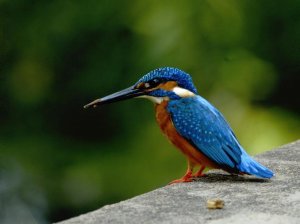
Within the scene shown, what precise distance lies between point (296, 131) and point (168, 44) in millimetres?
995

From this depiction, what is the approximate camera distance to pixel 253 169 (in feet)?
11.4

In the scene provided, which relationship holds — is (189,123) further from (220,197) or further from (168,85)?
(220,197)

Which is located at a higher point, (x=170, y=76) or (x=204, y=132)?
(x=170, y=76)

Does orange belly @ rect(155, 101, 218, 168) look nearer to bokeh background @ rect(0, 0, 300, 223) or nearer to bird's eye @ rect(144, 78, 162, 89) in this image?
bird's eye @ rect(144, 78, 162, 89)

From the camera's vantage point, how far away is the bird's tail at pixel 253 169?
343cm

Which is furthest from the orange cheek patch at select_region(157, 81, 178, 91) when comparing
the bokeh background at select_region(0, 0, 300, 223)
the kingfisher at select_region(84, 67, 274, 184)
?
the bokeh background at select_region(0, 0, 300, 223)

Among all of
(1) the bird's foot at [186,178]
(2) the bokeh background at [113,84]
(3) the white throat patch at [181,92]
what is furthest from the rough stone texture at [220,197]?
(2) the bokeh background at [113,84]

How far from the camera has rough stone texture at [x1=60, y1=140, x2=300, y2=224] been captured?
2.91 metres

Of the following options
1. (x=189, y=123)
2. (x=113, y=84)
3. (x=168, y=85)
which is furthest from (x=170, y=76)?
(x=113, y=84)

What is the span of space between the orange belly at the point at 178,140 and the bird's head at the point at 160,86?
1.8 inches

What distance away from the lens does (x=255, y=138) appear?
5.62m

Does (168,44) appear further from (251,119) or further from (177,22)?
(251,119)

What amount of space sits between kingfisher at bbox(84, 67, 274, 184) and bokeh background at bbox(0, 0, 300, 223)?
215 centimetres

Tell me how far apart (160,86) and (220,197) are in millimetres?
559
